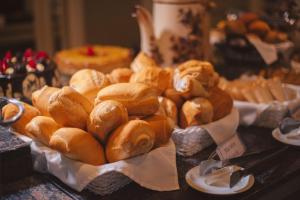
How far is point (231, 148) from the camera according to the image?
958 mm

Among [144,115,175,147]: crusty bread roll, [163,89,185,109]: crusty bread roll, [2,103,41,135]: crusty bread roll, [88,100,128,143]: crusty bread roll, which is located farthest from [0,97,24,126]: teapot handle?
[163,89,185,109]: crusty bread roll

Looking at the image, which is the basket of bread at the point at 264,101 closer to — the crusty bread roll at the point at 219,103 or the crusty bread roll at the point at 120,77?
the crusty bread roll at the point at 219,103

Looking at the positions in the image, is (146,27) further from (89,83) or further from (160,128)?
(160,128)

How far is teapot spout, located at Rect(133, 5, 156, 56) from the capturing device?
1.34 m

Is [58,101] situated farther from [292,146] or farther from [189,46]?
[189,46]

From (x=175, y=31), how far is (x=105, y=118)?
2.28ft

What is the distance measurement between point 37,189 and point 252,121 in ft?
1.98

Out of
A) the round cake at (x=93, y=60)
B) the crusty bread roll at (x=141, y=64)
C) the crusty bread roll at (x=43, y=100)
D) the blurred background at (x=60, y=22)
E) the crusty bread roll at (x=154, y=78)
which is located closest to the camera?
the crusty bread roll at (x=43, y=100)

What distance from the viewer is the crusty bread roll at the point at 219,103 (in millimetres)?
1016

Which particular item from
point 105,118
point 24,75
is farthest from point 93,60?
point 105,118

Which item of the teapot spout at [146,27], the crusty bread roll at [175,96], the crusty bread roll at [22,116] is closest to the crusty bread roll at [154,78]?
the crusty bread roll at [175,96]

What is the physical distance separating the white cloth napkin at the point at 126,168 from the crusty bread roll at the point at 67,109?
0.21 ft

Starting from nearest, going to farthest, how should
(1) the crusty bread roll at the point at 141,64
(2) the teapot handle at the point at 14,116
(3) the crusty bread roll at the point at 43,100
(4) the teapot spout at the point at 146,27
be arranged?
(2) the teapot handle at the point at 14,116 < (3) the crusty bread roll at the point at 43,100 < (1) the crusty bread roll at the point at 141,64 < (4) the teapot spout at the point at 146,27

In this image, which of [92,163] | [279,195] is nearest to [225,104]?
[279,195]
